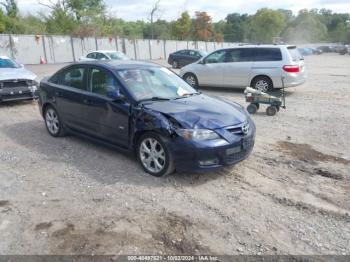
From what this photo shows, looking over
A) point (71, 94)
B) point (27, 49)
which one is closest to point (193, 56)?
point (27, 49)

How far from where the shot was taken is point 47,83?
6816 millimetres

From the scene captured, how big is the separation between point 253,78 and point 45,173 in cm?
886

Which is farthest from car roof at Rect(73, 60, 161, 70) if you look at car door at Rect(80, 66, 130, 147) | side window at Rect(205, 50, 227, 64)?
side window at Rect(205, 50, 227, 64)

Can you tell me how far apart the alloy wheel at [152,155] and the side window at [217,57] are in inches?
346

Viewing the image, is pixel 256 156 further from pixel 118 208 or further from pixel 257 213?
pixel 118 208

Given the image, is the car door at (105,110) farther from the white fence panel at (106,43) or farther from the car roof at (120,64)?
the white fence panel at (106,43)

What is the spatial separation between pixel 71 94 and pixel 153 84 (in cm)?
161

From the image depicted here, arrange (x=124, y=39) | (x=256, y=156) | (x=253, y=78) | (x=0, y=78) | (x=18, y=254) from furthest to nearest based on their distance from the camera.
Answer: (x=124, y=39) → (x=253, y=78) → (x=0, y=78) → (x=256, y=156) → (x=18, y=254)

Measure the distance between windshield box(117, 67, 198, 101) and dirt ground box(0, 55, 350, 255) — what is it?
3.74 ft

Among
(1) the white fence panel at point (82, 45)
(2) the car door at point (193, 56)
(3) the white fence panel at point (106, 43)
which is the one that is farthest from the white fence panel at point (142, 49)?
(2) the car door at point (193, 56)

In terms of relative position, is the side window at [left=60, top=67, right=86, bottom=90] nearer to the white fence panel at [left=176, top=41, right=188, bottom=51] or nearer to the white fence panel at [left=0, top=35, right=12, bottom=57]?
the white fence panel at [left=0, top=35, right=12, bottom=57]

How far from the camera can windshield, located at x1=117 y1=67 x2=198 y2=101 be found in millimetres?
5211

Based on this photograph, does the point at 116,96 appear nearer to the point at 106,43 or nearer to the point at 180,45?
the point at 106,43

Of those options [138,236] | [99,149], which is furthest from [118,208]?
[99,149]
